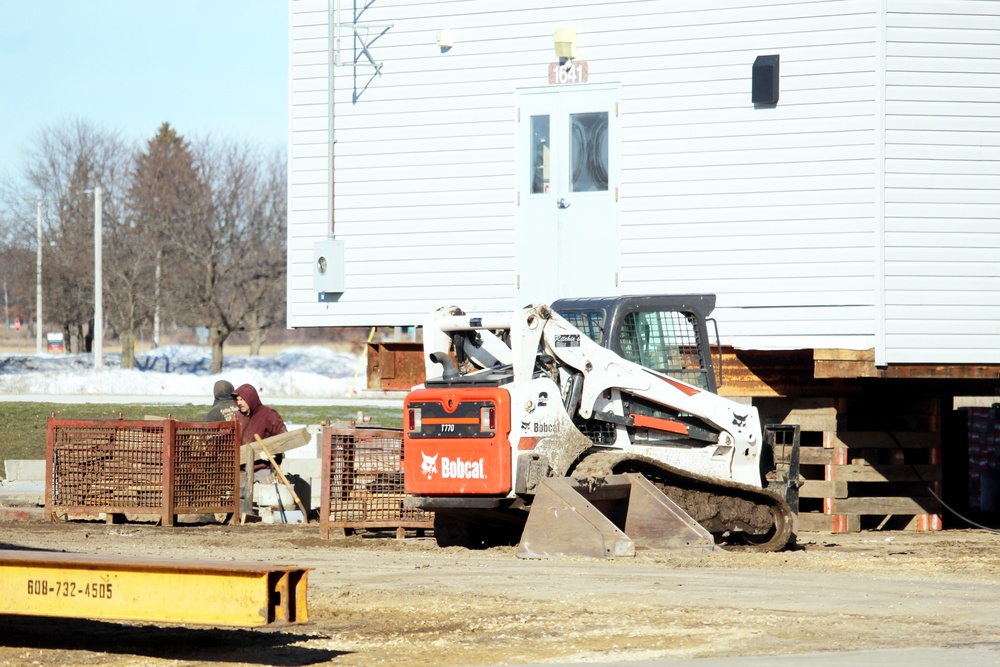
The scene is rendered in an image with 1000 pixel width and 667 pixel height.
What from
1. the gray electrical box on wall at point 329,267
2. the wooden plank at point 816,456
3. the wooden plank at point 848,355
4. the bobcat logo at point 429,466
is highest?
the gray electrical box on wall at point 329,267

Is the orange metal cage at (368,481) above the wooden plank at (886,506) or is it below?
above

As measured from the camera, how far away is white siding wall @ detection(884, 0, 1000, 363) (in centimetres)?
1548

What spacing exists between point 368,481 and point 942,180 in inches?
275

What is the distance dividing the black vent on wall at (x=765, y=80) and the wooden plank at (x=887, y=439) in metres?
3.98

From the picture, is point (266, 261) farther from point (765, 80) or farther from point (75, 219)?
point (765, 80)

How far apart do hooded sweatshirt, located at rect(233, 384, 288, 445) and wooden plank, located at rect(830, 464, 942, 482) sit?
265 inches

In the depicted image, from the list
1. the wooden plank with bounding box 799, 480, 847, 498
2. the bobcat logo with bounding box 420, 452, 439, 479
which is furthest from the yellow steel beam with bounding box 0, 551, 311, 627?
the wooden plank with bounding box 799, 480, 847, 498

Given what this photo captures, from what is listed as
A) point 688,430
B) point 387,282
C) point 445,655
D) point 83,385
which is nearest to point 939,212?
point 688,430

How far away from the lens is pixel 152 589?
778 cm

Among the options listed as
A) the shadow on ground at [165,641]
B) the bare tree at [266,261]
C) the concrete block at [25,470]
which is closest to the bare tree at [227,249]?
the bare tree at [266,261]

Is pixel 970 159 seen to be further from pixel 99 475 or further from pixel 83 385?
pixel 83 385

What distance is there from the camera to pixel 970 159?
15500mm

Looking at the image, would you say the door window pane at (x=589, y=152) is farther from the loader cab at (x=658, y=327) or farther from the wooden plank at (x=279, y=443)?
the wooden plank at (x=279, y=443)

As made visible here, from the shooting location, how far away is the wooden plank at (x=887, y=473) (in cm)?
1662
